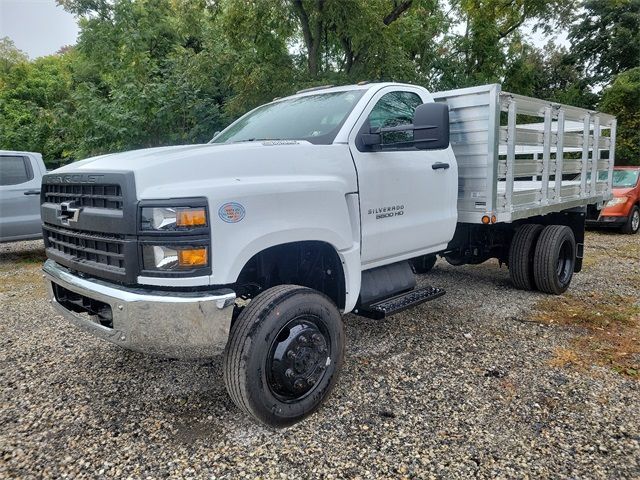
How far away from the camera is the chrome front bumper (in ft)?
8.16

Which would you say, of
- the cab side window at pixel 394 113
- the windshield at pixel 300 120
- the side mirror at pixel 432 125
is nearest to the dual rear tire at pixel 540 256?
the cab side window at pixel 394 113

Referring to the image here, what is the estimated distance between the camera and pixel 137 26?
1237 centimetres

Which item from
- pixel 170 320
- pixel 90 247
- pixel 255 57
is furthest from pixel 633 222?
pixel 90 247

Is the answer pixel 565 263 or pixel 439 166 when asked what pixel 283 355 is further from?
pixel 565 263

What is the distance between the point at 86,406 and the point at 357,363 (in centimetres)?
194

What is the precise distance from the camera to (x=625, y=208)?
1098 centimetres

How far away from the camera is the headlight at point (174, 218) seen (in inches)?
98.0

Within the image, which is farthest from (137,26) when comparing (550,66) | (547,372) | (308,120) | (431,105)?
(550,66)

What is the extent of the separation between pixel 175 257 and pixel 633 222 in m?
11.9

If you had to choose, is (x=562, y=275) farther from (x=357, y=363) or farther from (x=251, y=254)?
(x=251, y=254)

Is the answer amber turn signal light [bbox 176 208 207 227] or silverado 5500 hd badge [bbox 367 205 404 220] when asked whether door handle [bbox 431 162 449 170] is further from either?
amber turn signal light [bbox 176 208 207 227]

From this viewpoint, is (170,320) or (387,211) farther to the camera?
(387,211)

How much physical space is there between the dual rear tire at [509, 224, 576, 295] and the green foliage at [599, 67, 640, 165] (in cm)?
1354

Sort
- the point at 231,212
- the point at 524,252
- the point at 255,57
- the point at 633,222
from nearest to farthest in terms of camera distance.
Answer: the point at 231,212
the point at 524,252
the point at 255,57
the point at 633,222
